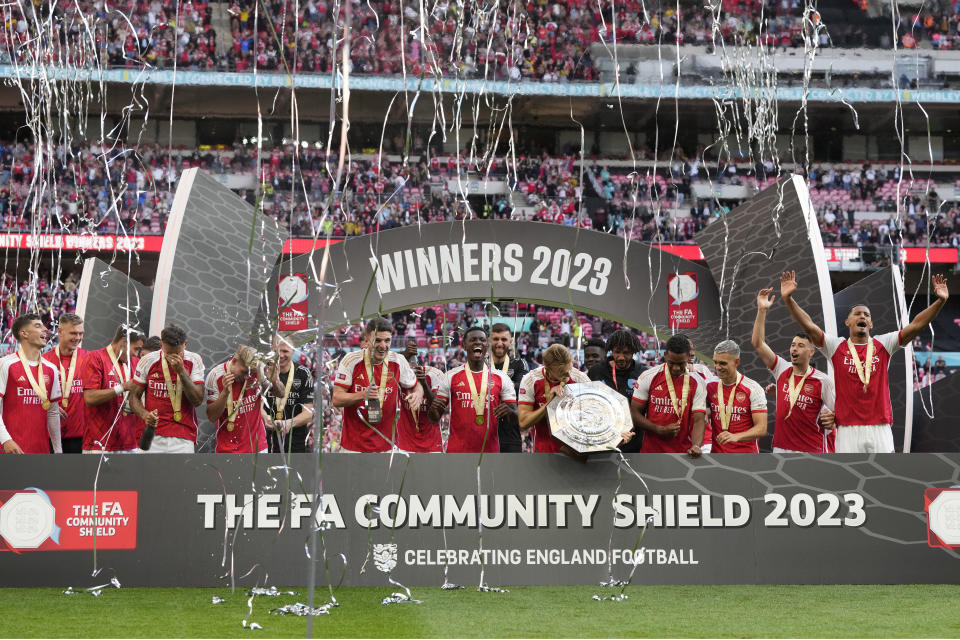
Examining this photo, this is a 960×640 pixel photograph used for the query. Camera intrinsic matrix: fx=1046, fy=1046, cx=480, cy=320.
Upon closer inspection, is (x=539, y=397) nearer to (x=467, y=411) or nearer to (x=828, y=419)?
(x=467, y=411)

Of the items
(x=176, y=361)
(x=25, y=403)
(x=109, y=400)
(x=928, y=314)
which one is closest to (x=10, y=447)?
(x=25, y=403)

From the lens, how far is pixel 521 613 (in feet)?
18.1

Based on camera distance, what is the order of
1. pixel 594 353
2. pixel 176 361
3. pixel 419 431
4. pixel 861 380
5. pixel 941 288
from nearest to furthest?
pixel 176 361 < pixel 941 288 < pixel 861 380 < pixel 419 431 < pixel 594 353

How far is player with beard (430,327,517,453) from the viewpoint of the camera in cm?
760

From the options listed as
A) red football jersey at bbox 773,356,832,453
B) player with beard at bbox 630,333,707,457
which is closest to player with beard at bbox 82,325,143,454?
player with beard at bbox 630,333,707,457

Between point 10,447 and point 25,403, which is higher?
point 25,403

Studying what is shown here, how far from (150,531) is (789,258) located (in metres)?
6.68

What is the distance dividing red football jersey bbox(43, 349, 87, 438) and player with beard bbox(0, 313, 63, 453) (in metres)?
0.15

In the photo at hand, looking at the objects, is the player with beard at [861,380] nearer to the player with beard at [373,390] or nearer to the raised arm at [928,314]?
the raised arm at [928,314]

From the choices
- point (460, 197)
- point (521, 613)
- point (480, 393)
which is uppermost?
point (460, 197)

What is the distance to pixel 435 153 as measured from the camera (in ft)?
96.9

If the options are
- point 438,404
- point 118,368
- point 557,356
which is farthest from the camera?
point 118,368

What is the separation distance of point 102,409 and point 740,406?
4.86 m

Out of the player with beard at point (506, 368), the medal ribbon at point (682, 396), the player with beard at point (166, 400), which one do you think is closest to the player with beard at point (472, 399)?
the player with beard at point (506, 368)
